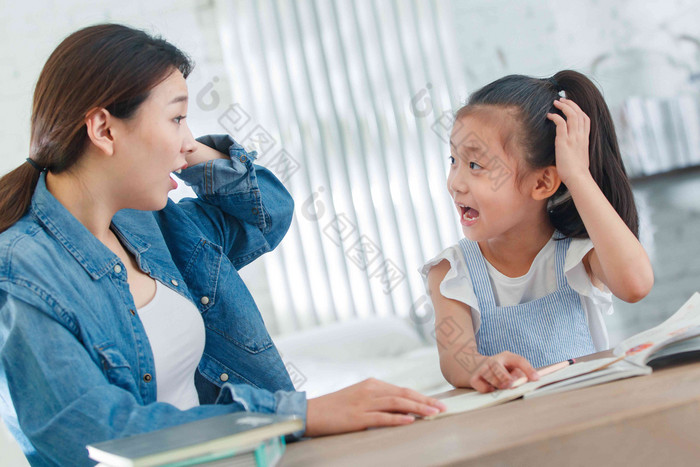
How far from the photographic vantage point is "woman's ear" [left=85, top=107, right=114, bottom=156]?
844 millimetres

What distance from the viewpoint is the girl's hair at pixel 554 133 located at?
1.10 meters

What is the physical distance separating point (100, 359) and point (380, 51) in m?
2.28

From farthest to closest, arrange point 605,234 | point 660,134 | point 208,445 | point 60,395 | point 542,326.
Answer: point 660,134, point 542,326, point 605,234, point 60,395, point 208,445

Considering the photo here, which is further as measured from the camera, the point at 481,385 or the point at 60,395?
the point at 481,385

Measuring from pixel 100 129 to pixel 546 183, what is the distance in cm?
75

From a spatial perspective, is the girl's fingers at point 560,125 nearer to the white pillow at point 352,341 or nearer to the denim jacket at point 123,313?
the denim jacket at point 123,313

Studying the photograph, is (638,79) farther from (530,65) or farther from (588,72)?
(530,65)

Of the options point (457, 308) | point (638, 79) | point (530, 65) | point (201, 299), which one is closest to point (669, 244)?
point (638, 79)

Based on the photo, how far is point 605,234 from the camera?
0.97 m

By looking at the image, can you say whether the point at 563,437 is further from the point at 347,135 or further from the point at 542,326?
the point at 347,135

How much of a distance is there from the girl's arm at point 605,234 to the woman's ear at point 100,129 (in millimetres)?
710

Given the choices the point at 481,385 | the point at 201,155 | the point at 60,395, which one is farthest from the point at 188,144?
the point at 481,385

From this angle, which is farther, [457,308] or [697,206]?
[697,206]

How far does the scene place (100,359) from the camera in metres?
0.74
